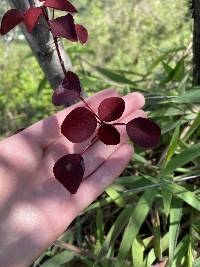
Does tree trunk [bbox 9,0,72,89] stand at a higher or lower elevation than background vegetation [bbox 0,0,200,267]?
higher

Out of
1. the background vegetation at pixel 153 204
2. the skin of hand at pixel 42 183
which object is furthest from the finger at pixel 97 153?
the background vegetation at pixel 153 204

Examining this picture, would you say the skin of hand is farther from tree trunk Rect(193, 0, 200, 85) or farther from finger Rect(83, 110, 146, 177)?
tree trunk Rect(193, 0, 200, 85)

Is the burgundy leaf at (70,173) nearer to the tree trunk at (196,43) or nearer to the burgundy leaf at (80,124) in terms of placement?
the burgundy leaf at (80,124)

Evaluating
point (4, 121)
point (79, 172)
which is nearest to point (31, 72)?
point (4, 121)

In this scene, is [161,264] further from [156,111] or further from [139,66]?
[139,66]

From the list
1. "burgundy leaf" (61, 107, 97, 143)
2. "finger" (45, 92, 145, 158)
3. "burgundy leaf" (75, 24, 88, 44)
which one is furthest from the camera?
"finger" (45, 92, 145, 158)

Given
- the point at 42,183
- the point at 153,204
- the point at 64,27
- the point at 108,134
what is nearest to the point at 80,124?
the point at 108,134

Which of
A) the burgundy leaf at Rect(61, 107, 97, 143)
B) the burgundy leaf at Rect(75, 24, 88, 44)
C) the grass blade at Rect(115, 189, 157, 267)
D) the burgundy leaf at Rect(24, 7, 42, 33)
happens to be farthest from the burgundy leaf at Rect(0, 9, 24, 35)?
the grass blade at Rect(115, 189, 157, 267)
